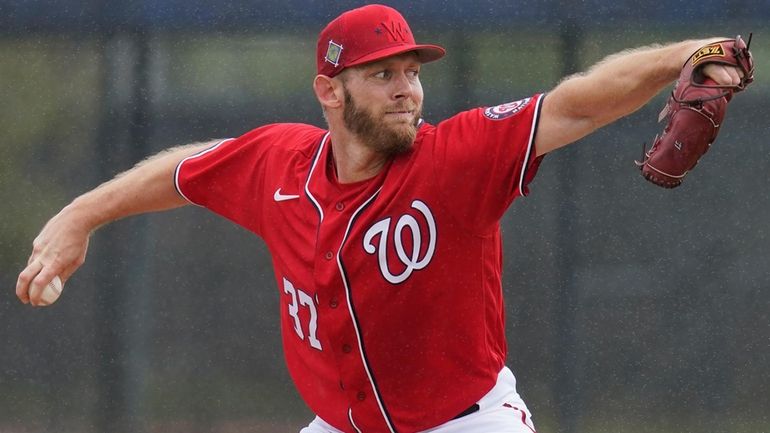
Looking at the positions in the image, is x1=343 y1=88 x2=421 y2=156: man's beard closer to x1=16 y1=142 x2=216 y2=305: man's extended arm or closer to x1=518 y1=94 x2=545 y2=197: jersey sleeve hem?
x1=518 y1=94 x2=545 y2=197: jersey sleeve hem

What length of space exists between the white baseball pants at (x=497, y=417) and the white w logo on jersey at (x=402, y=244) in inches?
16.8

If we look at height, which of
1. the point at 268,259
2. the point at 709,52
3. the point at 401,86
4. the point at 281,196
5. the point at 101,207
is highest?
the point at 709,52

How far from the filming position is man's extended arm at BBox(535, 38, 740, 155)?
2.82 m

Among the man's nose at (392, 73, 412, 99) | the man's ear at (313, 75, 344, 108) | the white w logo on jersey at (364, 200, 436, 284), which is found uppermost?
the man's nose at (392, 73, 412, 99)

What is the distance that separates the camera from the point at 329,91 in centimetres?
365

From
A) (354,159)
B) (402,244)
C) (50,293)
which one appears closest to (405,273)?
(402,244)

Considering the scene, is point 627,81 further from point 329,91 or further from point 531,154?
point 329,91

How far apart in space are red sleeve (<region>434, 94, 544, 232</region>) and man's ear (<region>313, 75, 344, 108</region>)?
1.25ft

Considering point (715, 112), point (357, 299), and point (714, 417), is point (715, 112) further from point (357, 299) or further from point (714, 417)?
point (714, 417)

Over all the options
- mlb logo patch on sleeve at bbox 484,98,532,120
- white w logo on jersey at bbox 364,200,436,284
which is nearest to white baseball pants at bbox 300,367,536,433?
white w logo on jersey at bbox 364,200,436,284

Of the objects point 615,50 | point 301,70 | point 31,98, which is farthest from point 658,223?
point 31,98

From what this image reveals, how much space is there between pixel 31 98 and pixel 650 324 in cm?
278

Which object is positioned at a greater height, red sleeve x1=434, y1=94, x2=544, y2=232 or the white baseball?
red sleeve x1=434, y1=94, x2=544, y2=232

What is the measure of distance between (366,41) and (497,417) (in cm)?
110
